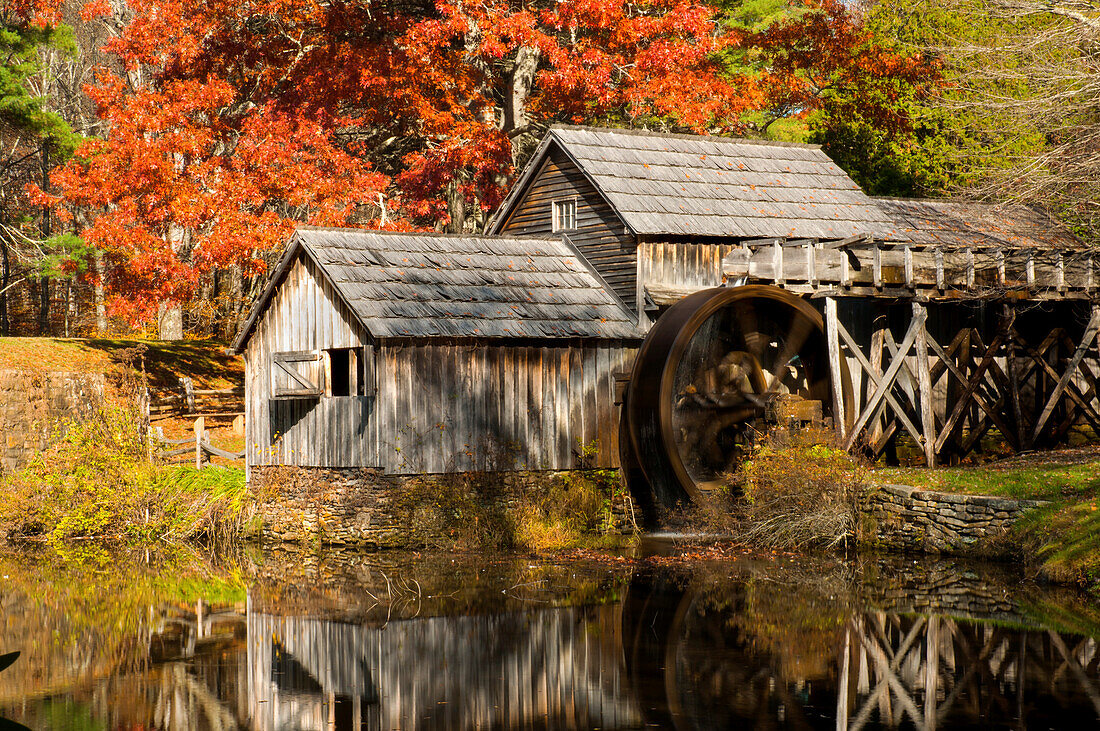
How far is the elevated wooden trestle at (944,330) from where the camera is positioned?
61.8 ft

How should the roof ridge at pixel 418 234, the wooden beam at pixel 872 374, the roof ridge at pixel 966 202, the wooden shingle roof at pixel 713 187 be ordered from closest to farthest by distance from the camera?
the roof ridge at pixel 418 234 → the wooden beam at pixel 872 374 → the wooden shingle roof at pixel 713 187 → the roof ridge at pixel 966 202

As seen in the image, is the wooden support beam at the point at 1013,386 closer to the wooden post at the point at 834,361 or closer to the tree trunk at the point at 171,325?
the wooden post at the point at 834,361

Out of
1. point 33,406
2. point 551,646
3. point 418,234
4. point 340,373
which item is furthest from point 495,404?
point 33,406

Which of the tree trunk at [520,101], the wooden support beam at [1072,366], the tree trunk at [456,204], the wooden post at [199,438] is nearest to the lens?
the wooden post at [199,438]

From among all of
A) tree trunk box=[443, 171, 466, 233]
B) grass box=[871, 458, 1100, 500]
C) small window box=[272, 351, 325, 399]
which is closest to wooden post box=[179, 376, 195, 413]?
tree trunk box=[443, 171, 466, 233]

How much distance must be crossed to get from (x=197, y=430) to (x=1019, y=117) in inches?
610

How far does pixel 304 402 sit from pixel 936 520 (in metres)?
9.19

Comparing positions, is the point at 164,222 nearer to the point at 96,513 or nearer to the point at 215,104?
the point at 215,104

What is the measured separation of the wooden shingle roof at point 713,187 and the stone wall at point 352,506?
4.57 m

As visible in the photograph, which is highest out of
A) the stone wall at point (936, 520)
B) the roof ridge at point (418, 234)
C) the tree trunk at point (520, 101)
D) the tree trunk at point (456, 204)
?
the tree trunk at point (520, 101)

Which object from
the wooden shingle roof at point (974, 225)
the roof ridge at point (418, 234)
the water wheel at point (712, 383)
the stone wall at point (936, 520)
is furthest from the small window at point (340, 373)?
the wooden shingle roof at point (974, 225)

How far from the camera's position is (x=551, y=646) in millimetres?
10383

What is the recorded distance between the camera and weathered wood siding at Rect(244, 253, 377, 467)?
17.3 m

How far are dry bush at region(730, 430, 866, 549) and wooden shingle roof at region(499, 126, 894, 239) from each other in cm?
441
